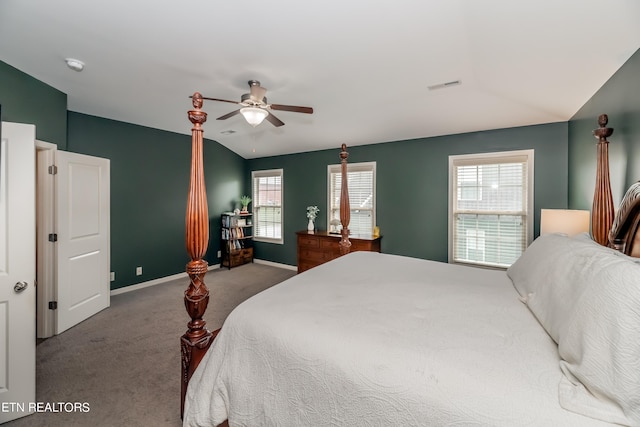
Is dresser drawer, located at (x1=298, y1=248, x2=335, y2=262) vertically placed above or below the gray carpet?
above

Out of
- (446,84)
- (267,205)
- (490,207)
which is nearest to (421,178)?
(490,207)

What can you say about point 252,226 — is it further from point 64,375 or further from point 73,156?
point 64,375

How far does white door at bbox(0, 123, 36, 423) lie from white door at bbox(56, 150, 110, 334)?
1.39 m

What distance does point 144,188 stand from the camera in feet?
14.8

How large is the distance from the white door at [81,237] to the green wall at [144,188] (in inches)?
24.4

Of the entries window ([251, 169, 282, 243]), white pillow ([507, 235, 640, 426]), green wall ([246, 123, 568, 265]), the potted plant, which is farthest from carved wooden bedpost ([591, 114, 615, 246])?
the potted plant

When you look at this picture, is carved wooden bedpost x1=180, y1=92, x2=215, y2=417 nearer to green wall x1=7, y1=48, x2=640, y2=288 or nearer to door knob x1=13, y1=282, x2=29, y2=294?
door knob x1=13, y1=282, x2=29, y2=294

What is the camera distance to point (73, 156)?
3168 mm

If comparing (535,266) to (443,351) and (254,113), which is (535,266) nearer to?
(443,351)

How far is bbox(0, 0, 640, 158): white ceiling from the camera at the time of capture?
181 cm

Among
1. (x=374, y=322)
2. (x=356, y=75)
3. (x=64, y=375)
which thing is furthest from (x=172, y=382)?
(x=356, y=75)

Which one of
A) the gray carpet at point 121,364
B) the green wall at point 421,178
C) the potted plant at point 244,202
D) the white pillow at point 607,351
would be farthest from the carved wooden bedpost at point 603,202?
the potted plant at point 244,202

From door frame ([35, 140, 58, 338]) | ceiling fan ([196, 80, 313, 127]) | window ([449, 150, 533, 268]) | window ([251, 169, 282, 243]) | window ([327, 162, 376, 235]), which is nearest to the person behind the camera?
ceiling fan ([196, 80, 313, 127])

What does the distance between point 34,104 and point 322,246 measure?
3.94m
